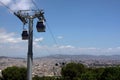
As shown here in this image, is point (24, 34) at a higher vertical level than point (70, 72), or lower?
higher

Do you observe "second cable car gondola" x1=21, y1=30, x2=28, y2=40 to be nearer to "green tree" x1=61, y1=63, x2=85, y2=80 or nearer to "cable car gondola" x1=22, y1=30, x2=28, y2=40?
"cable car gondola" x1=22, y1=30, x2=28, y2=40

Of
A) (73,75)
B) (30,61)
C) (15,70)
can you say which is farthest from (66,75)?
(30,61)

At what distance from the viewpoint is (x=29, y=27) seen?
18000mm

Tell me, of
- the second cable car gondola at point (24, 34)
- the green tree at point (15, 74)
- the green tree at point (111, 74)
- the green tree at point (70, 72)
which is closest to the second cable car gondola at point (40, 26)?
the second cable car gondola at point (24, 34)

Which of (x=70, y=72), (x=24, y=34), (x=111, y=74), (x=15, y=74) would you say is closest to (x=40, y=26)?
(x=24, y=34)

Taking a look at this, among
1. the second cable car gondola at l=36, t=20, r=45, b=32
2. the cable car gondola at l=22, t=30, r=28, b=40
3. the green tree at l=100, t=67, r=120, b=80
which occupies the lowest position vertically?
the green tree at l=100, t=67, r=120, b=80

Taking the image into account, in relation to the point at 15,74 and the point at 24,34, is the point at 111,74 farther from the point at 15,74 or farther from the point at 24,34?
the point at 24,34

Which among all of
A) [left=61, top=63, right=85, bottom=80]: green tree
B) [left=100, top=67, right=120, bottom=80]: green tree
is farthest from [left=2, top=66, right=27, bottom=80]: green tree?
[left=100, top=67, right=120, bottom=80]: green tree

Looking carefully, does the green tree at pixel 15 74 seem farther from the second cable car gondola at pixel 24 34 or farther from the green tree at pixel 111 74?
the second cable car gondola at pixel 24 34

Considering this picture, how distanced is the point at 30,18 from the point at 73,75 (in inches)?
2794

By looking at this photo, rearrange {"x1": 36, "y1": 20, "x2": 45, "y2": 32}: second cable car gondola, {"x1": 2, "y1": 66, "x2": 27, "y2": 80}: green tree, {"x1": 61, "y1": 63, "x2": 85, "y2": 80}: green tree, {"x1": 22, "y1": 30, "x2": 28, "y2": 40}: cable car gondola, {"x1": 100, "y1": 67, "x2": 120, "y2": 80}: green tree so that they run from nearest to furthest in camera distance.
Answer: {"x1": 36, "y1": 20, "x2": 45, "y2": 32}: second cable car gondola, {"x1": 22, "y1": 30, "x2": 28, "y2": 40}: cable car gondola, {"x1": 100, "y1": 67, "x2": 120, "y2": 80}: green tree, {"x1": 2, "y1": 66, "x2": 27, "y2": 80}: green tree, {"x1": 61, "y1": 63, "x2": 85, "y2": 80}: green tree

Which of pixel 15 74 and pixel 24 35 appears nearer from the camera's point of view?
pixel 24 35

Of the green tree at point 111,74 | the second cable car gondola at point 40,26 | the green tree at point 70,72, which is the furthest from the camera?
the green tree at point 70,72

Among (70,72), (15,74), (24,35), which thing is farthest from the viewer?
(70,72)
